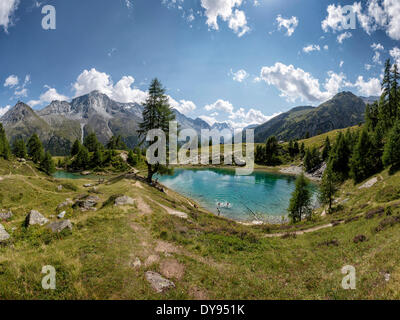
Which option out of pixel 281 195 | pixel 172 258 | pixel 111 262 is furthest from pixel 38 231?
pixel 281 195

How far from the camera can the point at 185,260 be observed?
11500 millimetres

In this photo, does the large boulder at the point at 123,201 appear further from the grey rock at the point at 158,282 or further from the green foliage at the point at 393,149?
the green foliage at the point at 393,149

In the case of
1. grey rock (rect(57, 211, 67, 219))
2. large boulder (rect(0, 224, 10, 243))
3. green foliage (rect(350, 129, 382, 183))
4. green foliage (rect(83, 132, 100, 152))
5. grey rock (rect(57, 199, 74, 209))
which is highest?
green foliage (rect(83, 132, 100, 152))

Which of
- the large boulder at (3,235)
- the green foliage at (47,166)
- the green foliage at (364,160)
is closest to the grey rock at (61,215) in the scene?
the large boulder at (3,235)

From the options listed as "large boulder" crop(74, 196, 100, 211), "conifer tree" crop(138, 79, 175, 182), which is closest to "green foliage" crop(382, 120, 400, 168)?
"conifer tree" crop(138, 79, 175, 182)

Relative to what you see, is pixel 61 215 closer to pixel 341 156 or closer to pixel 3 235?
pixel 3 235

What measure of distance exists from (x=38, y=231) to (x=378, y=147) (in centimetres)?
7607

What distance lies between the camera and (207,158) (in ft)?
509

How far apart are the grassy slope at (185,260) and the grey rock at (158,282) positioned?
278mm

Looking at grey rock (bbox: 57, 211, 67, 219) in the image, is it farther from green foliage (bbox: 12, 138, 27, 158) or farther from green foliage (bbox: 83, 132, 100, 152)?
green foliage (bbox: 83, 132, 100, 152)

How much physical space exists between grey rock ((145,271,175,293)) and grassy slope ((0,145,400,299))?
28 cm

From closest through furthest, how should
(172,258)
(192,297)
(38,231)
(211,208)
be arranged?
(192,297) → (172,258) → (38,231) → (211,208)

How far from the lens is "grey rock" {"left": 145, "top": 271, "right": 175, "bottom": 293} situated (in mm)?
8338
